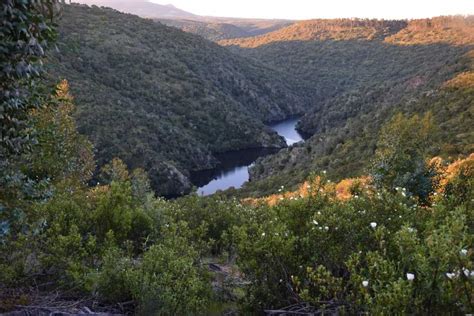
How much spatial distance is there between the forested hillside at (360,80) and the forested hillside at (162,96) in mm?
11400

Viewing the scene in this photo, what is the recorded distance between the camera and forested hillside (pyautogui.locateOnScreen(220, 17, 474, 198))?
36469mm

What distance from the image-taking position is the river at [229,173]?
60.7m

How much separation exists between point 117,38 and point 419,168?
76.7 meters

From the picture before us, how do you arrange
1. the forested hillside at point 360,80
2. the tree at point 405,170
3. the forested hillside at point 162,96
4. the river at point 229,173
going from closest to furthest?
the tree at point 405,170, the forested hillside at point 360,80, the forested hillside at point 162,96, the river at point 229,173

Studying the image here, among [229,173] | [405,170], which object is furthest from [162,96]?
[405,170]

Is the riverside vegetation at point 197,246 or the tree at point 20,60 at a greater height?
the tree at point 20,60

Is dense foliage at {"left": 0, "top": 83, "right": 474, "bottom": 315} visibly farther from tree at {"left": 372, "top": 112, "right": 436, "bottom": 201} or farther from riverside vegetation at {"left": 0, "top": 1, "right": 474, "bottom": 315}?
tree at {"left": 372, "top": 112, "right": 436, "bottom": 201}

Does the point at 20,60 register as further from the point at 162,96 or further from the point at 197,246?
the point at 162,96

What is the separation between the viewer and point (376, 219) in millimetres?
5566

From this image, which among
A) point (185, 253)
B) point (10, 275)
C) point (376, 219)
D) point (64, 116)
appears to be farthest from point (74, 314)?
point (64, 116)

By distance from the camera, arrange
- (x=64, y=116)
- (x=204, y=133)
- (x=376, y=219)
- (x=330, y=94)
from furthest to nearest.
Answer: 1. (x=330, y=94)
2. (x=204, y=133)
3. (x=64, y=116)
4. (x=376, y=219)

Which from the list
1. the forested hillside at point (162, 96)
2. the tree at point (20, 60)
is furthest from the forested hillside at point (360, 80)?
the tree at point (20, 60)

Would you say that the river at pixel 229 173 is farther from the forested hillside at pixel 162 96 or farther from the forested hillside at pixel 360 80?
the forested hillside at pixel 360 80

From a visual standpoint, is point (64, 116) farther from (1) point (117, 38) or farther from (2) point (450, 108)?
(1) point (117, 38)
